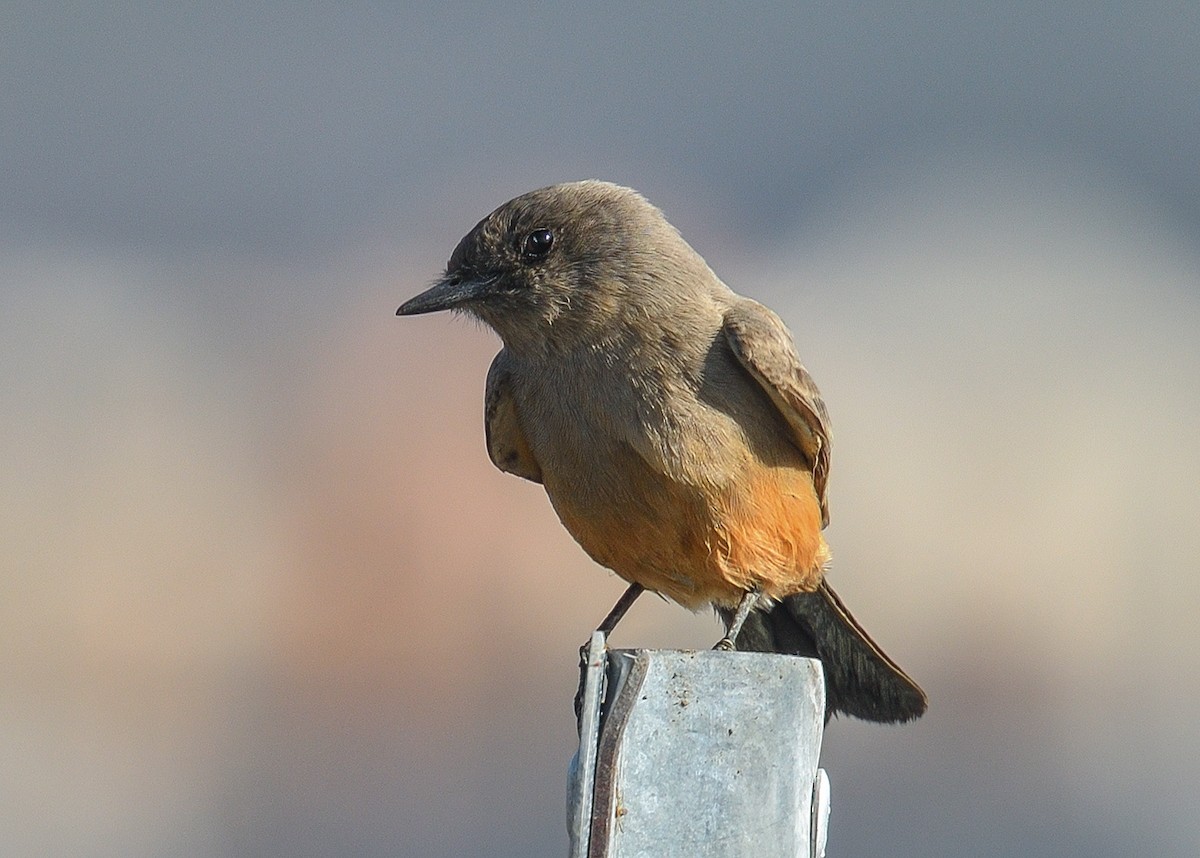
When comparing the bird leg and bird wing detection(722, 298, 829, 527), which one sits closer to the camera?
bird wing detection(722, 298, 829, 527)

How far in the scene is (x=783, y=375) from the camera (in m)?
4.16

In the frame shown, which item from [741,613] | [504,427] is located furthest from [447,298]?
[741,613]

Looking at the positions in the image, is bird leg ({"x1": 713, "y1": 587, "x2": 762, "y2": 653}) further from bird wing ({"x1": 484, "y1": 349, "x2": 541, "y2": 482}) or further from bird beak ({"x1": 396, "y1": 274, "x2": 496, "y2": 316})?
bird beak ({"x1": 396, "y1": 274, "x2": 496, "y2": 316})

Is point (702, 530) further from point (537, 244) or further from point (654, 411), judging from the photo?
point (537, 244)

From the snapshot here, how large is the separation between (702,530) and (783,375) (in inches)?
18.5

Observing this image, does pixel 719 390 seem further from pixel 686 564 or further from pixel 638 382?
pixel 686 564

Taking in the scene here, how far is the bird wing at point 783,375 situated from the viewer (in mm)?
4156

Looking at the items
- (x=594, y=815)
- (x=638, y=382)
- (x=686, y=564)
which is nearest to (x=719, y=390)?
(x=638, y=382)

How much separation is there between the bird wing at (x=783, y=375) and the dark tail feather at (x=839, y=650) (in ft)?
1.60

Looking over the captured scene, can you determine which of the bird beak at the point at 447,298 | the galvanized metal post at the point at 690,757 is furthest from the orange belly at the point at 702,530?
the galvanized metal post at the point at 690,757

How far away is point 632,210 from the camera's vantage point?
4.54 m

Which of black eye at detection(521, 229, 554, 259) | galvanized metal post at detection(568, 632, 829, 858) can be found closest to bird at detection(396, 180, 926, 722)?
black eye at detection(521, 229, 554, 259)

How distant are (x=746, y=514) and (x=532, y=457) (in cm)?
74

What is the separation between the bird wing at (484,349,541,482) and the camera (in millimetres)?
4512
